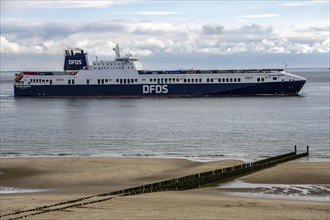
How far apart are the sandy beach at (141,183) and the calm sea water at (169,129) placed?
4.74 meters

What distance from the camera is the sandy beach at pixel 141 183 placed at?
23.7m

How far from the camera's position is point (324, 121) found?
216ft

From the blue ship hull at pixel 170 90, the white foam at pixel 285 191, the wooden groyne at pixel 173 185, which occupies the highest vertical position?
the blue ship hull at pixel 170 90

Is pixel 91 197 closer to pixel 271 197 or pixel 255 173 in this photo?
pixel 271 197

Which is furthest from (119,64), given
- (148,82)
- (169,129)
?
(169,129)

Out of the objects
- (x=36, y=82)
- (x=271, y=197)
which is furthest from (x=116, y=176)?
(x=36, y=82)

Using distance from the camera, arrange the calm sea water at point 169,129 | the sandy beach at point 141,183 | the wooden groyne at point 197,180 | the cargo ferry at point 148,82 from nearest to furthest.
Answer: the sandy beach at point 141,183
the wooden groyne at point 197,180
the calm sea water at point 169,129
the cargo ferry at point 148,82

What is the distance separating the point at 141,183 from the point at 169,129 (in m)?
28.3

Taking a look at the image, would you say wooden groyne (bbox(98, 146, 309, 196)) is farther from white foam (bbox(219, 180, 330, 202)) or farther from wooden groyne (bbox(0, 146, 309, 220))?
white foam (bbox(219, 180, 330, 202))

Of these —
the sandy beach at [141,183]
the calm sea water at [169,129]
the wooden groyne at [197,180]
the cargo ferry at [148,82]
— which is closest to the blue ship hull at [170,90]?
the cargo ferry at [148,82]

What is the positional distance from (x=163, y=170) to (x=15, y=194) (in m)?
9.99

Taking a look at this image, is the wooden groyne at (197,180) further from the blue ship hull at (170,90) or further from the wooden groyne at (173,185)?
the blue ship hull at (170,90)

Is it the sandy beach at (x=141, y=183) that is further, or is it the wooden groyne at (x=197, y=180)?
the wooden groyne at (x=197, y=180)

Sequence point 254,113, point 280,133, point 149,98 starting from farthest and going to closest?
point 149,98
point 254,113
point 280,133
